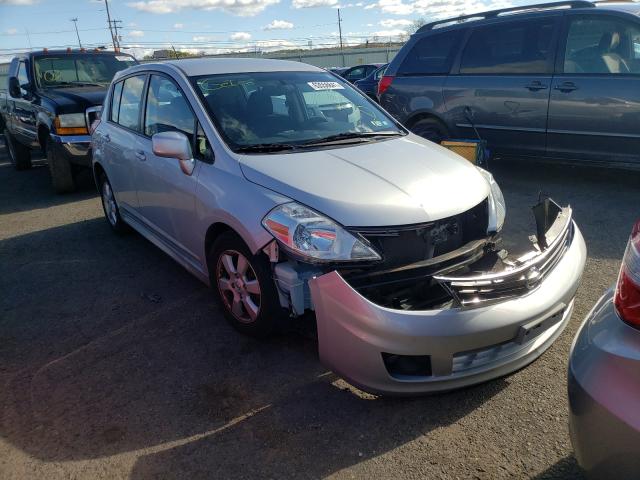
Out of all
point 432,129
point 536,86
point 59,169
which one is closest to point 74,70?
point 59,169

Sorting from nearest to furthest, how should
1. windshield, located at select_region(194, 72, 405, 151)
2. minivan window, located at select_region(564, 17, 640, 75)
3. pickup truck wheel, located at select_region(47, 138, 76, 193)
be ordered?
1. windshield, located at select_region(194, 72, 405, 151)
2. minivan window, located at select_region(564, 17, 640, 75)
3. pickup truck wheel, located at select_region(47, 138, 76, 193)

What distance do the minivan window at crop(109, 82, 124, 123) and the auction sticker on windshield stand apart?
198 cm

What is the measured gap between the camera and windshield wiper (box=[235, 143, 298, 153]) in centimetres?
324

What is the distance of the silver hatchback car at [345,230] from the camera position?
232 cm

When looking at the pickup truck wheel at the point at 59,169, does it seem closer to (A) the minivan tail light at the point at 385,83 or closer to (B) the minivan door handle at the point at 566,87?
(A) the minivan tail light at the point at 385,83

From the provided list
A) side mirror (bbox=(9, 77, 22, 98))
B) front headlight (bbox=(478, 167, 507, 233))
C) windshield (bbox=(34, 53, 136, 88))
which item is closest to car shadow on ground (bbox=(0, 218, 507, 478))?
front headlight (bbox=(478, 167, 507, 233))

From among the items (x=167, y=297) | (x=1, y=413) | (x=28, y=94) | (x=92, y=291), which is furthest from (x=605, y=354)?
(x=28, y=94)

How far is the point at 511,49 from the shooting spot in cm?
618

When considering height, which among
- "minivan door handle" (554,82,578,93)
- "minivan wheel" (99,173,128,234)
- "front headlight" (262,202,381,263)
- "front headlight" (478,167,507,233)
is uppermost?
"minivan door handle" (554,82,578,93)

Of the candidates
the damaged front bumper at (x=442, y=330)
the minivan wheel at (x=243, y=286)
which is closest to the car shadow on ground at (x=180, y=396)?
the minivan wheel at (x=243, y=286)

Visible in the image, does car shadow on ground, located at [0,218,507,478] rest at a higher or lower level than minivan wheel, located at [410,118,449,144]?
lower

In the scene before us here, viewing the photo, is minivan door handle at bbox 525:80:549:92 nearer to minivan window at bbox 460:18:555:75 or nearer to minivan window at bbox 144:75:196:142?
minivan window at bbox 460:18:555:75

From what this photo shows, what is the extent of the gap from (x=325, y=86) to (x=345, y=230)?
76.9 inches

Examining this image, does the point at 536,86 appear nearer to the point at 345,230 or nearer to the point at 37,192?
the point at 345,230
